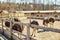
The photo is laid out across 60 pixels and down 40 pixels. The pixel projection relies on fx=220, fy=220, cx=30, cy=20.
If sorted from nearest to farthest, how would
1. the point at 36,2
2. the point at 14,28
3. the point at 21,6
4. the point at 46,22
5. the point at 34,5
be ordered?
the point at 14,28, the point at 46,22, the point at 21,6, the point at 34,5, the point at 36,2

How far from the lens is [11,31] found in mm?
8344

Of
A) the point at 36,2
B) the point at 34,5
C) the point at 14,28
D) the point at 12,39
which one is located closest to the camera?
the point at 12,39

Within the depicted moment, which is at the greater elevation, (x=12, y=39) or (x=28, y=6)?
(x=12, y=39)

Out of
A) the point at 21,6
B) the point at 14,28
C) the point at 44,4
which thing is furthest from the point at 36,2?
the point at 14,28

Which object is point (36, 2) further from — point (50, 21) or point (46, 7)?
point (50, 21)

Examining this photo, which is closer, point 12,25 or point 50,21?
point 12,25

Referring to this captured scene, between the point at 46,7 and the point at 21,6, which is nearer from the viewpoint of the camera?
the point at 21,6

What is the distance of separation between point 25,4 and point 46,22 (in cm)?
5339

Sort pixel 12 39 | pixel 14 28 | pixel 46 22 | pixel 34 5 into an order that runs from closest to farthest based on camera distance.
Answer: pixel 12 39 < pixel 14 28 < pixel 46 22 < pixel 34 5

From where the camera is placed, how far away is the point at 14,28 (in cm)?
890

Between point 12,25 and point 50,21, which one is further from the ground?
point 12,25

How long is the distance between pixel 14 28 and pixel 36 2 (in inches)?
2824

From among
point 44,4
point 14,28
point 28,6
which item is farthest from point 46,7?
point 14,28

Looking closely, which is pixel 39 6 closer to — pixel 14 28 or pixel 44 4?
pixel 44 4
